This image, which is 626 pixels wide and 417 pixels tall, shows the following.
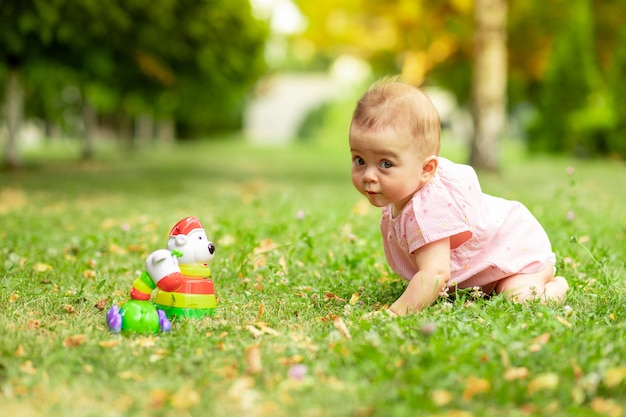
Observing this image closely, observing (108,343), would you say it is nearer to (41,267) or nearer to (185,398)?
(185,398)

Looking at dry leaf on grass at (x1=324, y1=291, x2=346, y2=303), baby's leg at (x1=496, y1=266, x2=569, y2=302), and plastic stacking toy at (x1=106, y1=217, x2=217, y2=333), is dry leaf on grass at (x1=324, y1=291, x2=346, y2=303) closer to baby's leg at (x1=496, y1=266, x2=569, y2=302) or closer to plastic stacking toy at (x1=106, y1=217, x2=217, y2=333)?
plastic stacking toy at (x1=106, y1=217, x2=217, y2=333)

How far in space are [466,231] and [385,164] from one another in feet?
1.52

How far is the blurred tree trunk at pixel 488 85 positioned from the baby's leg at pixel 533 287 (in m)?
8.40

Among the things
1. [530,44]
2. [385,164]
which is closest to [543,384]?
[385,164]

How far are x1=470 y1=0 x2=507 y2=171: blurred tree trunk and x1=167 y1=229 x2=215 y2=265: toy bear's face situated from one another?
9.05 meters

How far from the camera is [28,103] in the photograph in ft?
54.1

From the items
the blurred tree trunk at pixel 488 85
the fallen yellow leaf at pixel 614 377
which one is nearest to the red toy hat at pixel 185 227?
the fallen yellow leaf at pixel 614 377

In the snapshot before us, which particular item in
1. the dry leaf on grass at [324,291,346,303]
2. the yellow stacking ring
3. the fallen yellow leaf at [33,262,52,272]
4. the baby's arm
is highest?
the baby's arm

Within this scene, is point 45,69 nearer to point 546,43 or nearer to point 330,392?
point 330,392

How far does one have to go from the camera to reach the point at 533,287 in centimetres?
302

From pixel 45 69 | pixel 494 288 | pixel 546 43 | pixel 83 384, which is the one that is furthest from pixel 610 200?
pixel 546 43

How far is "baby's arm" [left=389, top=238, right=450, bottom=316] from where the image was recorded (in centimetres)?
286

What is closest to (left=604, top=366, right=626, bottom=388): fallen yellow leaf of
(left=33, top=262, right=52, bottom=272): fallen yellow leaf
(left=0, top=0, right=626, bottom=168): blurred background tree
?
(left=33, top=262, right=52, bottom=272): fallen yellow leaf

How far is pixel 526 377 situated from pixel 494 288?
1.16m
